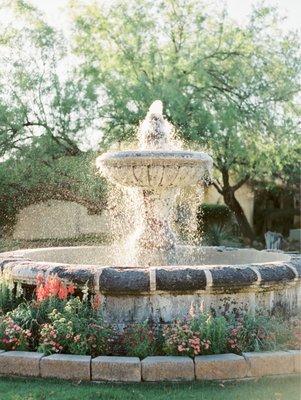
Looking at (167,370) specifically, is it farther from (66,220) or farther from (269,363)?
(66,220)

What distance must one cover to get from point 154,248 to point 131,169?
44.0 inches

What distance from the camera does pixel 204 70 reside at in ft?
57.7

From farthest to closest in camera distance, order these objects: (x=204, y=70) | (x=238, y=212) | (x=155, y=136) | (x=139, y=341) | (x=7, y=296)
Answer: (x=238, y=212)
(x=204, y=70)
(x=155, y=136)
(x=7, y=296)
(x=139, y=341)

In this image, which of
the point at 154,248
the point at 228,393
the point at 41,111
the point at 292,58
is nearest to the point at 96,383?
the point at 228,393

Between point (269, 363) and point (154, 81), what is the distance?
43.4 ft

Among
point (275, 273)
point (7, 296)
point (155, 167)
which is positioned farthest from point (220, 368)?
point (155, 167)

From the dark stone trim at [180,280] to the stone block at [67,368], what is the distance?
1.00 metres

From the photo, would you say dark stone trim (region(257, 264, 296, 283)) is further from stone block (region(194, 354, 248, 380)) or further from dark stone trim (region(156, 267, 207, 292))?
stone block (region(194, 354, 248, 380))

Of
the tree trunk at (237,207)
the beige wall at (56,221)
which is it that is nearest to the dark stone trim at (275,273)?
the beige wall at (56,221)

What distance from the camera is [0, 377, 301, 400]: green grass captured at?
4855 mm

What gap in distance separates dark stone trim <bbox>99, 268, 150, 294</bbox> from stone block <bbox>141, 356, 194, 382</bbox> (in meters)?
0.80

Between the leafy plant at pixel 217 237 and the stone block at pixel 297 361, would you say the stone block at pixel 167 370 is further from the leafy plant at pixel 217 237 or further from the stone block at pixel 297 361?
the leafy plant at pixel 217 237

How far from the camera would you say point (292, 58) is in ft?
61.9

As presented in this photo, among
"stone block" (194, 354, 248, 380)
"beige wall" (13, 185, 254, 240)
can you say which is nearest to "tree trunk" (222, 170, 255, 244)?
"beige wall" (13, 185, 254, 240)
